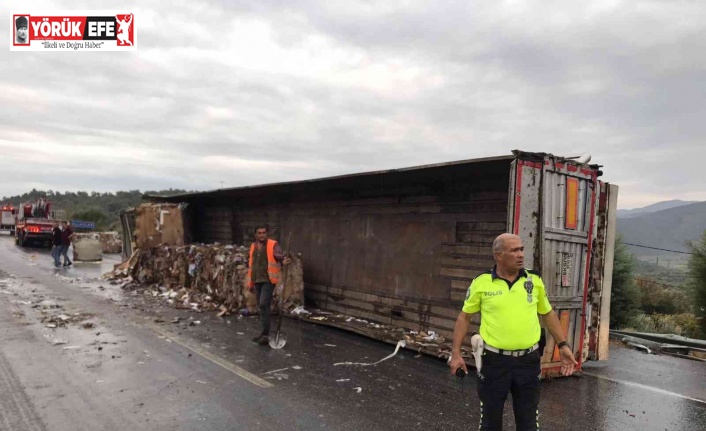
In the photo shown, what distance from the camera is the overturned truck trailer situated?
6.48m

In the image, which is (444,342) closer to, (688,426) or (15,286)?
(688,426)

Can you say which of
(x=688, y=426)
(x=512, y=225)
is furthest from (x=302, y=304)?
(x=688, y=426)

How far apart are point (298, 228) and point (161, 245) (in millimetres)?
5371

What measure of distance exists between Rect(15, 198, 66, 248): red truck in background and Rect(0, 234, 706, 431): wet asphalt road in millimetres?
24294

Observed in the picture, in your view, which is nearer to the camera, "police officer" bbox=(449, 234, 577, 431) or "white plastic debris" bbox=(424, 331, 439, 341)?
"police officer" bbox=(449, 234, 577, 431)

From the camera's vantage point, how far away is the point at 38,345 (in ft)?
23.3

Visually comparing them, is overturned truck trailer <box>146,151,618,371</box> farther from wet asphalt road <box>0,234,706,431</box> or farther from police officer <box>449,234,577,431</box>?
police officer <box>449,234,577,431</box>

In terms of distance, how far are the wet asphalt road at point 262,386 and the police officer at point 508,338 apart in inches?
56.2

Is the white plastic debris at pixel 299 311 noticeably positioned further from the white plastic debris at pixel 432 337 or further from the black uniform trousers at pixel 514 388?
the black uniform trousers at pixel 514 388

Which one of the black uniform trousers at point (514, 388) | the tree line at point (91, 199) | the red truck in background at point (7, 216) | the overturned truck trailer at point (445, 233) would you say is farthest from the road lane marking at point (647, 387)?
the tree line at point (91, 199)

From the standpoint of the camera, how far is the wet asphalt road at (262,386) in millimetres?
4613

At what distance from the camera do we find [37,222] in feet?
99.1

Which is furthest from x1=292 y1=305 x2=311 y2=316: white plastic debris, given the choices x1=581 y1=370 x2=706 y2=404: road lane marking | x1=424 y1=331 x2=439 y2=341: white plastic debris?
x1=581 y1=370 x2=706 y2=404: road lane marking

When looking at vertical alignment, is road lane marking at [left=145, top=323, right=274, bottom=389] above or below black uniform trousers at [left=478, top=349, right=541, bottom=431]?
below
